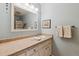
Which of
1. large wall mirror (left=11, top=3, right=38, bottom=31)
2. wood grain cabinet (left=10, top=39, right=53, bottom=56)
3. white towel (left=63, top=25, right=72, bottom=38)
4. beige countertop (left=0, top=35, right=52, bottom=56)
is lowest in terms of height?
wood grain cabinet (left=10, top=39, right=53, bottom=56)

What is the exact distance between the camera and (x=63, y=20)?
9.53 ft

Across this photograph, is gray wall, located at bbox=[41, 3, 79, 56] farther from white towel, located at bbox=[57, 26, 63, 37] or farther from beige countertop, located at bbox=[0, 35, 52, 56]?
beige countertop, located at bbox=[0, 35, 52, 56]

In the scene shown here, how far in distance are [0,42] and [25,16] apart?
910 millimetres

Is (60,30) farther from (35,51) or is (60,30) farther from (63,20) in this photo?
(35,51)

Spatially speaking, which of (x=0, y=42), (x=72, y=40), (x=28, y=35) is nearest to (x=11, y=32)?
(x=0, y=42)

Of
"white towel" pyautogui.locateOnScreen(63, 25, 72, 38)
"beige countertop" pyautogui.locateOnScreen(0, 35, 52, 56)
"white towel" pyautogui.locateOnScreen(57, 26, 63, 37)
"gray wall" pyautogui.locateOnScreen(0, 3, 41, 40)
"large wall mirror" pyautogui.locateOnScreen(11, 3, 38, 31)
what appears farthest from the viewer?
"white towel" pyautogui.locateOnScreen(57, 26, 63, 37)

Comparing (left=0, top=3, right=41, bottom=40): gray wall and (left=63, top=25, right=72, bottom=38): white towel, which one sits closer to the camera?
(left=0, top=3, right=41, bottom=40): gray wall

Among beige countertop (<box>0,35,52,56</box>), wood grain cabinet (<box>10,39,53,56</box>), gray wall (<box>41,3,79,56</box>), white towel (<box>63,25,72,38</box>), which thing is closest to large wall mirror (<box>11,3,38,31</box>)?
beige countertop (<box>0,35,52,56</box>)

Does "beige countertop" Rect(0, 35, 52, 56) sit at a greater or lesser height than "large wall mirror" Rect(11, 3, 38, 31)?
lesser

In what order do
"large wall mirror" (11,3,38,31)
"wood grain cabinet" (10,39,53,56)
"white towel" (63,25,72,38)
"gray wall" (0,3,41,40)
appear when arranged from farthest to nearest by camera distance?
"white towel" (63,25,72,38) < "large wall mirror" (11,3,38,31) < "gray wall" (0,3,41,40) < "wood grain cabinet" (10,39,53,56)

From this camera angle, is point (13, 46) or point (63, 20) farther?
point (63, 20)

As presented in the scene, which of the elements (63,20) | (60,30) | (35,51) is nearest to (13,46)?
(35,51)

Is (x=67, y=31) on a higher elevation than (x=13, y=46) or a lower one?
higher

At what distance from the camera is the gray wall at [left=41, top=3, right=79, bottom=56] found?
8.75ft
